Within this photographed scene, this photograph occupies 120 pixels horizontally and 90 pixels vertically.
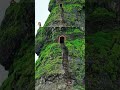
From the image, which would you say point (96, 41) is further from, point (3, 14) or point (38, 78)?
point (3, 14)

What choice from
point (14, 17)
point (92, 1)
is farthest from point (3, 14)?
point (92, 1)

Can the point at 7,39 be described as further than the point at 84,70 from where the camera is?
Yes

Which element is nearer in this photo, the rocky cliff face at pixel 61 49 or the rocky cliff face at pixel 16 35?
the rocky cliff face at pixel 61 49

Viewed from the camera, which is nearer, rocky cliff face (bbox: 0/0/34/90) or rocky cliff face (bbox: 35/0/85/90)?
rocky cliff face (bbox: 35/0/85/90)

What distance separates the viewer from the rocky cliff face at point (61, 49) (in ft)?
78.4

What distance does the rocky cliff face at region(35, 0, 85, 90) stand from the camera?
23.9 metres

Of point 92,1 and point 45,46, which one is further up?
point 92,1

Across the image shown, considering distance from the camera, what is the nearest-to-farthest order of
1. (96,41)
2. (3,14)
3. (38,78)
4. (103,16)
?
(38,78)
(96,41)
(103,16)
(3,14)

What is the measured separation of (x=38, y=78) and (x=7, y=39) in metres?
5.46

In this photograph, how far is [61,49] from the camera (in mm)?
24781

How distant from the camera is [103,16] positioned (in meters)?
28.5

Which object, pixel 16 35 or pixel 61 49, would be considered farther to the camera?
pixel 16 35

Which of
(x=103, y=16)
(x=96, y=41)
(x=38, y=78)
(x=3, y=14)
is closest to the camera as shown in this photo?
(x=38, y=78)

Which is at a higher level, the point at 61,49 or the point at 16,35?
the point at 16,35
